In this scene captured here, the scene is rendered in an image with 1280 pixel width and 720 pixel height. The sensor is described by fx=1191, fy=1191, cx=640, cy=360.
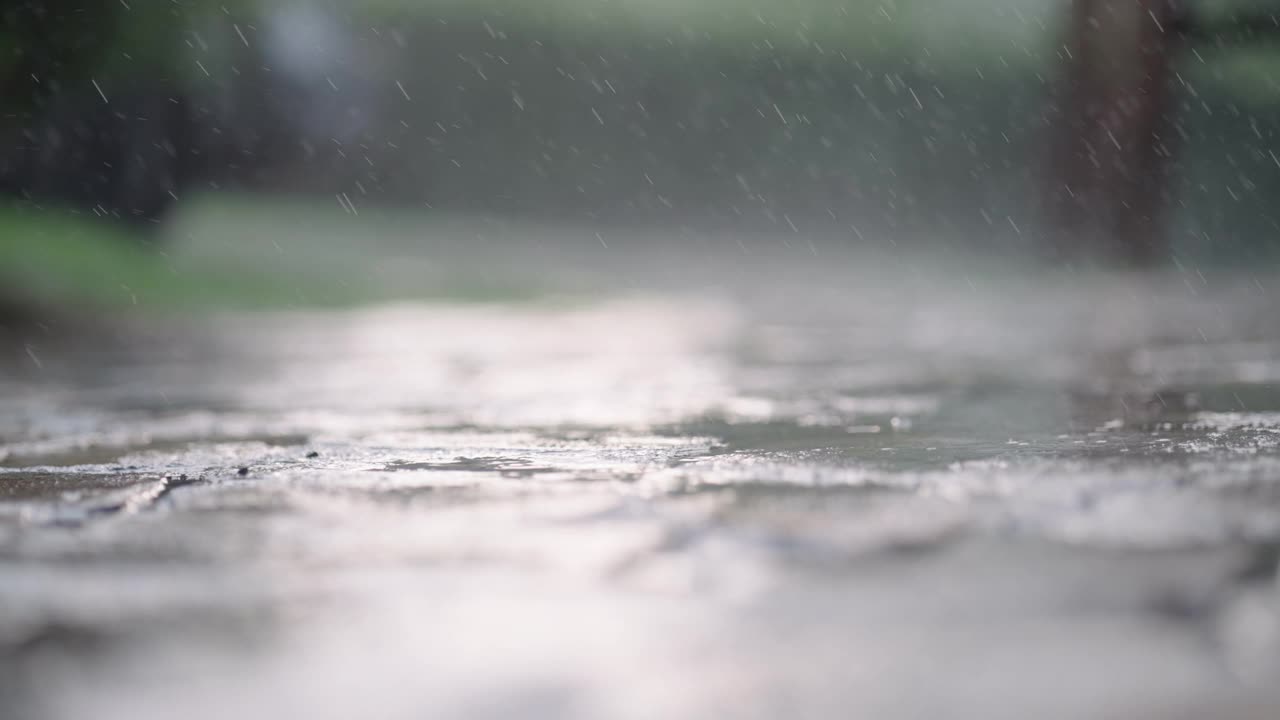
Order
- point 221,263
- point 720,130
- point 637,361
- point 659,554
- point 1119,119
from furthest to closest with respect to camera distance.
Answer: point 720,130, point 221,263, point 1119,119, point 637,361, point 659,554

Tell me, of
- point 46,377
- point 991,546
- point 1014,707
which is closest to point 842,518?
point 991,546

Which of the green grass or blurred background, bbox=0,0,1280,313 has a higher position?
blurred background, bbox=0,0,1280,313

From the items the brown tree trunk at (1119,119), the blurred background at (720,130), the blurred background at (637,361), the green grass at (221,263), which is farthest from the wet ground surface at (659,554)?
the blurred background at (720,130)

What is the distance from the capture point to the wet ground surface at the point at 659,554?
949 mm

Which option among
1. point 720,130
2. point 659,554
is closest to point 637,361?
point 659,554

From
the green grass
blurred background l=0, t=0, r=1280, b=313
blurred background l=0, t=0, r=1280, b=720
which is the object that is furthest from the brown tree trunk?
the green grass

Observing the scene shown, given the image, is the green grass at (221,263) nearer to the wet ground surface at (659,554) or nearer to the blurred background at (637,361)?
the blurred background at (637,361)

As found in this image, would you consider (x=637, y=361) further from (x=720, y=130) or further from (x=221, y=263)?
A: (x=720, y=130)

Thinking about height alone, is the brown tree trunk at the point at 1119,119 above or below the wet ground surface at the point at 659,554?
above

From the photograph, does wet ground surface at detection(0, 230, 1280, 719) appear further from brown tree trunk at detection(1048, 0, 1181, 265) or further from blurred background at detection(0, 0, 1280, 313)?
blurred background at detection(0, 0, 1280, 313)

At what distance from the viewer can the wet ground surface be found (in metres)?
0.95

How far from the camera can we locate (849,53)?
14305 millimetres

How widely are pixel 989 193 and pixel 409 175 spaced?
7.11m

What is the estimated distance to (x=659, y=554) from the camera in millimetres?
1336
